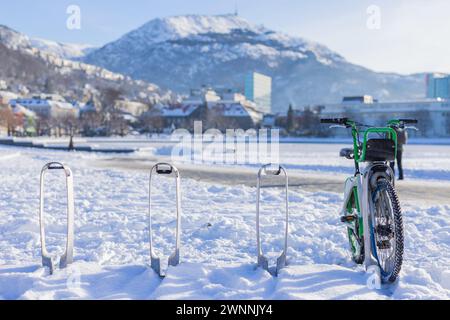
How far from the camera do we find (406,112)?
4665 inches

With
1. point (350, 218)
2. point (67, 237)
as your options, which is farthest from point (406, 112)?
point (67, 237)

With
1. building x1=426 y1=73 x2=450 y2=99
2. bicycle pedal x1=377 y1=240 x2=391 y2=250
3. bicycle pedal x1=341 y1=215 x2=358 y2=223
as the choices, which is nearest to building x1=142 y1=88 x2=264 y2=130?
building x1=426 y1=73 x2=450 y2=99

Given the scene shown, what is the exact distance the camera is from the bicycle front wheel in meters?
4.71

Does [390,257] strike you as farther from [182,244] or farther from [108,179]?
[108,179]

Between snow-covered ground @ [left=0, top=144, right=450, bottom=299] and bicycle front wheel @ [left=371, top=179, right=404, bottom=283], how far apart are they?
0.24 metres

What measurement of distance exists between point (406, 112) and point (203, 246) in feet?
396

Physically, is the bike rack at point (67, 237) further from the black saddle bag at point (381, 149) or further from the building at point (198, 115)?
the building at point (198, 115)

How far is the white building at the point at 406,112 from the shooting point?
4262 inches

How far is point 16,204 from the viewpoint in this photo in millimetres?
10727

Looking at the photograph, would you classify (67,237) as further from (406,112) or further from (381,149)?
(406,112)

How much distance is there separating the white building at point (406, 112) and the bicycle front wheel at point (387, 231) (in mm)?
103584

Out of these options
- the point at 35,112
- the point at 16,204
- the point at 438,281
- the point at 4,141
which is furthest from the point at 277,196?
the point at 35,112

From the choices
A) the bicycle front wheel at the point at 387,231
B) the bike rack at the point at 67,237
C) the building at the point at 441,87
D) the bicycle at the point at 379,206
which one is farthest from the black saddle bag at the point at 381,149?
the building at the point at 441,87
